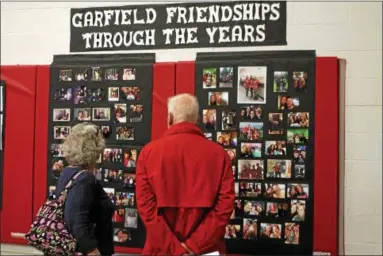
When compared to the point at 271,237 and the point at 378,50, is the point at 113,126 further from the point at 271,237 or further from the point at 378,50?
the point at 378,50

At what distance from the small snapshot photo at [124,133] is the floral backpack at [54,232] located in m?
0.86

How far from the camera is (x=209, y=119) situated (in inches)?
109

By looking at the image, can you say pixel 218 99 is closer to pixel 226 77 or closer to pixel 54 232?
pixel 226 77

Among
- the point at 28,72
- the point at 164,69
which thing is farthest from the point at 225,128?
the point at 28,72

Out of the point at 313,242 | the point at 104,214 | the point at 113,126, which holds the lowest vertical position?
the point at 313,242

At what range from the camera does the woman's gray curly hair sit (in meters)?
2.11

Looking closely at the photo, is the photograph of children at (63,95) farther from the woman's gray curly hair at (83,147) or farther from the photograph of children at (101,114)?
the woman's gray curly hair at (83,147)

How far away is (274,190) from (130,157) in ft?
3.10

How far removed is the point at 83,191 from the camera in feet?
6.57

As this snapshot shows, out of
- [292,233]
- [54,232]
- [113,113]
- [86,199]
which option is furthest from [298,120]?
[54,232]

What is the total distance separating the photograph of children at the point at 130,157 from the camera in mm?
2887

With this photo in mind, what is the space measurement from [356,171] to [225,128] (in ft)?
2.66

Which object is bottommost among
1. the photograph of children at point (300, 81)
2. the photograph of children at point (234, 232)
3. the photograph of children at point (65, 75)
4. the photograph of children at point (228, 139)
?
the photograph of children at point (234, 232)

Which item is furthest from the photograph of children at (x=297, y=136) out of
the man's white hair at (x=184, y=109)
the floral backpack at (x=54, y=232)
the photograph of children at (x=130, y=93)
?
the floral backpack at (x=54, y=232)
